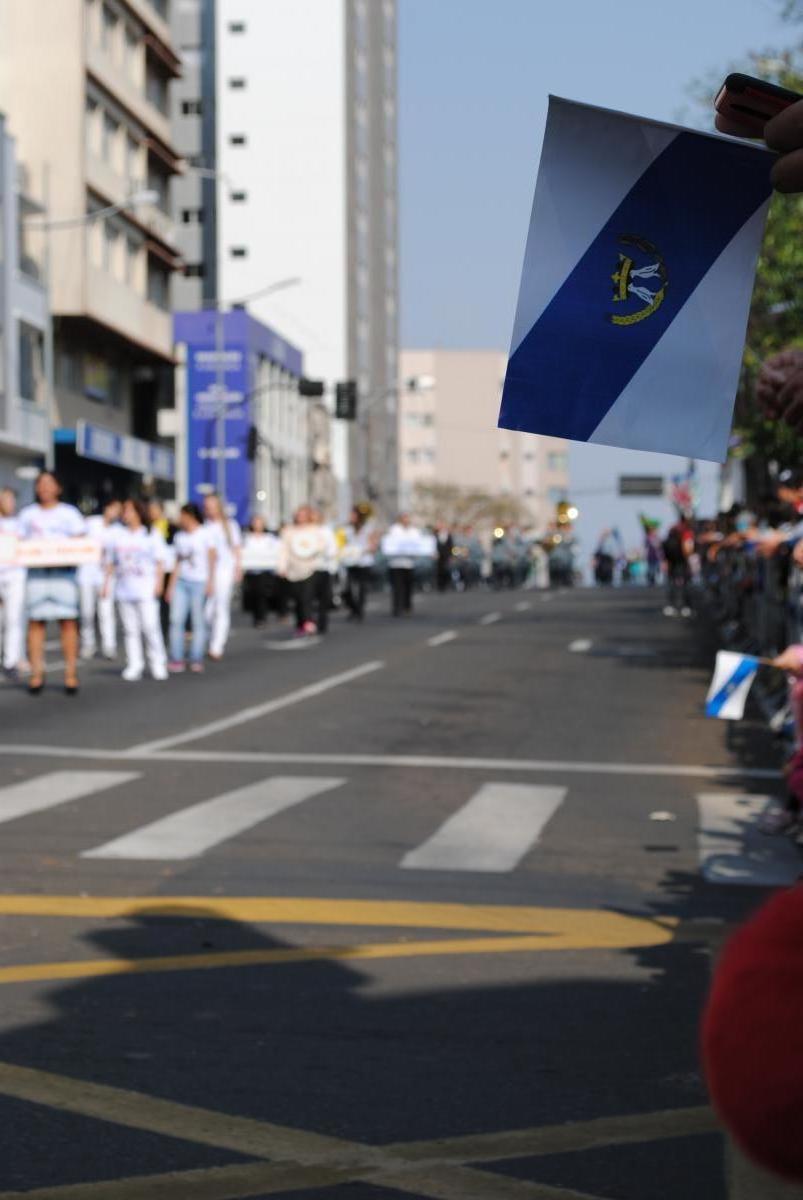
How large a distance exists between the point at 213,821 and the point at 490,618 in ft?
84.9

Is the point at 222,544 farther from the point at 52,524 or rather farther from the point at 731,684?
the point at 731,684

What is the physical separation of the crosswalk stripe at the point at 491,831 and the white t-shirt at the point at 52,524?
7.57 m

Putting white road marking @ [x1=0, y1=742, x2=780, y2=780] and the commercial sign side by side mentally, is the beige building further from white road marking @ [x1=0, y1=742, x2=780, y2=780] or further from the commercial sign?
white road marking @ [x1=0, y1=742, x2=780, y2=780]

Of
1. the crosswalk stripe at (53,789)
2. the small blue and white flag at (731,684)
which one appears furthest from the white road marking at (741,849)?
the crosswalk stripe at (53,789)

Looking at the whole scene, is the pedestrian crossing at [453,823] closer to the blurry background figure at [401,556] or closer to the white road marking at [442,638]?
the white road marking at [442,638]

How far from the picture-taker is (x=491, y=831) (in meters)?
10.8

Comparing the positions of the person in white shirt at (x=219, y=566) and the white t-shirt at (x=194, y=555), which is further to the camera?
the person in white shirt at (x=219, y=566)

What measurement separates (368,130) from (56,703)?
113414 mm

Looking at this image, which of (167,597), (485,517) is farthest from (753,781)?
(485,517)

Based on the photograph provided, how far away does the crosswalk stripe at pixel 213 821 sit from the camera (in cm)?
976

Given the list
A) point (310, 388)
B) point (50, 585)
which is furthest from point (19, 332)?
point (50, 585)

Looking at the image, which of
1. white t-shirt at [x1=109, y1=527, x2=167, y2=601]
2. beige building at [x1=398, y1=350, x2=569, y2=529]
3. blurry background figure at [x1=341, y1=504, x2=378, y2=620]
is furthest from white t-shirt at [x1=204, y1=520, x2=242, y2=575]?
beige building at [x1=398, y1=350, x2=569, y2=529]

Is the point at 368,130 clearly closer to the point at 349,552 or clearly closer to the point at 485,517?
the point at 485,517

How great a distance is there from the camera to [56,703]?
18.8 metres
